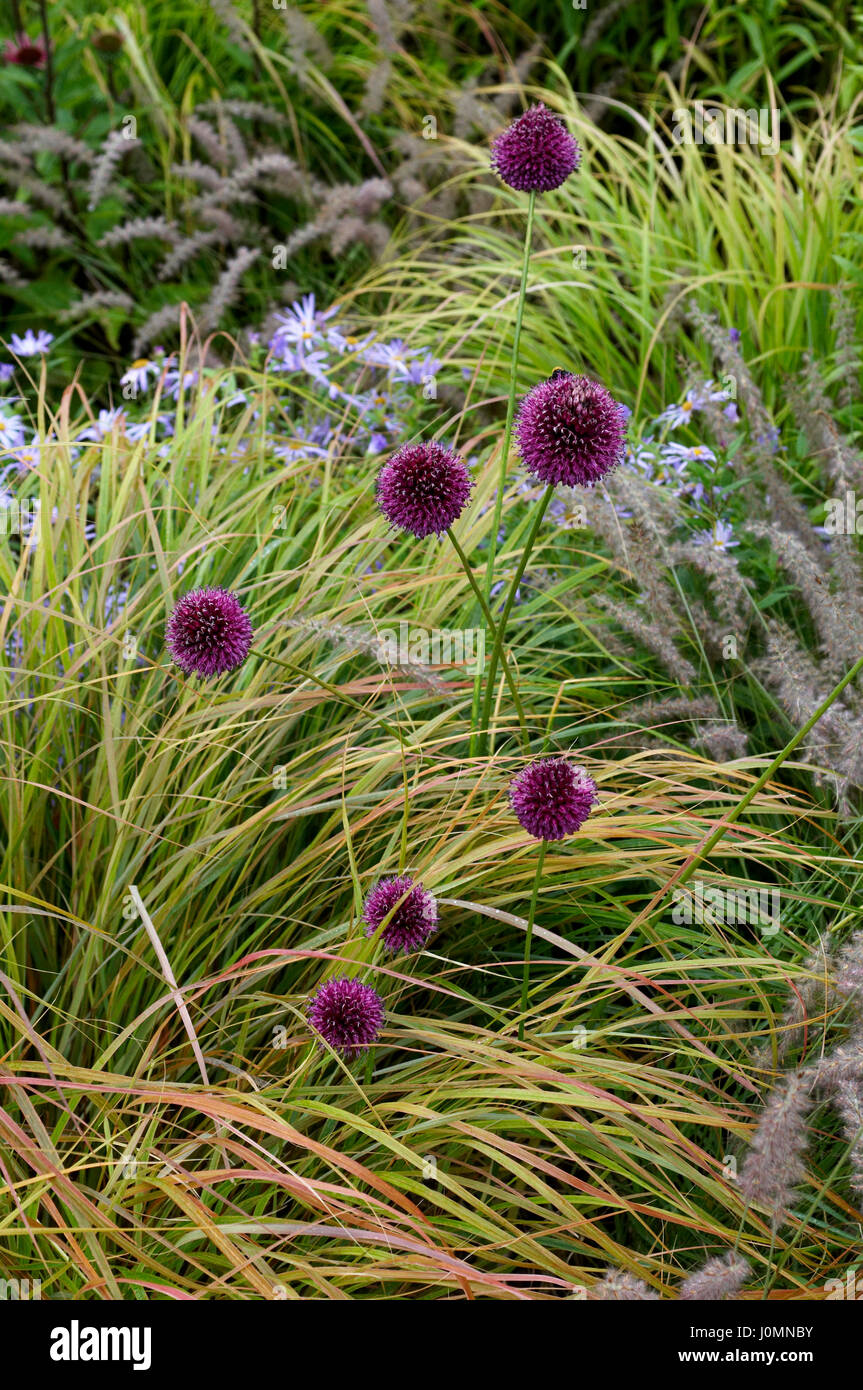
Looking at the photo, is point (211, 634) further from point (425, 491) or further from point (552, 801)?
point (552, 801)

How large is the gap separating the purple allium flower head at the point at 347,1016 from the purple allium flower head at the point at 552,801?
370 mm

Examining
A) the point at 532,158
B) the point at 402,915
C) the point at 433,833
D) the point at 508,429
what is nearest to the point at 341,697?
the point at 433,833

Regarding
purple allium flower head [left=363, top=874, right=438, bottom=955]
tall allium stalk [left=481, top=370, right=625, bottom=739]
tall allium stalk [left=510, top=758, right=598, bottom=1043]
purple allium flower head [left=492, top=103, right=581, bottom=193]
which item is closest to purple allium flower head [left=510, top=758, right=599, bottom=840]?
tall allium stalk [left=510, top=758, right=598, bottom=1043]

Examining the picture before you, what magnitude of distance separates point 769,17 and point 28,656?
Answer: 175 inches

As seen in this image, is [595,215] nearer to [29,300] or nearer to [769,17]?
[769,17]

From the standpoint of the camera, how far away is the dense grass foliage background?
195 cm

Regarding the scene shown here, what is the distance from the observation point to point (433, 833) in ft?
7.64

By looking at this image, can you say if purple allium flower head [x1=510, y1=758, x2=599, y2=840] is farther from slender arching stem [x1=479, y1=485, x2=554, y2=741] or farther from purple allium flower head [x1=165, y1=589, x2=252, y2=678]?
purple allium flower head [x1=165, y1=589, x2=252, y2=678]

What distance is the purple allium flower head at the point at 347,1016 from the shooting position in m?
1.88

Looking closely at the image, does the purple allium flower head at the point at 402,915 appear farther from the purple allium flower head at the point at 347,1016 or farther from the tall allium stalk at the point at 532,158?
the tall allium stalk at the point at 532,158

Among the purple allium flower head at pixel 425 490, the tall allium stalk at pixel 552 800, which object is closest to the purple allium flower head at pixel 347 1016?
the tall allium stalk at pixel 552 800

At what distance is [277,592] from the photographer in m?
2.89

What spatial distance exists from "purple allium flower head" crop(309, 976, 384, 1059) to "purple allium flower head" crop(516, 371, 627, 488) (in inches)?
Result: 32.9
